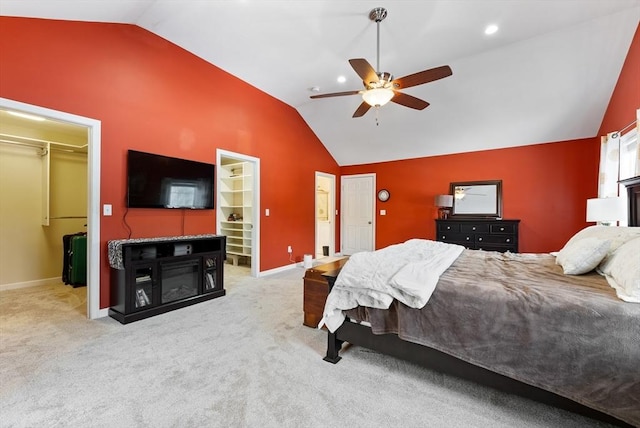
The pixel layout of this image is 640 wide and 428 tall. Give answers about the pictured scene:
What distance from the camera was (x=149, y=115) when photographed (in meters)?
3.38

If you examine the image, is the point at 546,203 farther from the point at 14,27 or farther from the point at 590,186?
the point at 14,27

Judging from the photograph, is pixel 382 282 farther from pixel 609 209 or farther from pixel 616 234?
pixel 609 209

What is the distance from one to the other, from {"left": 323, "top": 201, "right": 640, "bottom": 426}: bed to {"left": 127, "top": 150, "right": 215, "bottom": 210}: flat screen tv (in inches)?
106

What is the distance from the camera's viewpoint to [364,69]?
248 centimetres

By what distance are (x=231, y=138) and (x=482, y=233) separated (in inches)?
191

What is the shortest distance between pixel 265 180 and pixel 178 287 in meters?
2.36

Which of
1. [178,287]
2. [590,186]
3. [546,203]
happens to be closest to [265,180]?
[178,287]

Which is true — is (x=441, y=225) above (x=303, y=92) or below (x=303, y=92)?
below

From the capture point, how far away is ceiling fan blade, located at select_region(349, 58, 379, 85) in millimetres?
2357

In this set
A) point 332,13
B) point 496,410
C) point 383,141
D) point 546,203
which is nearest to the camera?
point 496,410

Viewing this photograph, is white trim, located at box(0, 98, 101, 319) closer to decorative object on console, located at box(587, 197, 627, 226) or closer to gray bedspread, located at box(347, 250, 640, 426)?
gray bedspread, located at box(347, 250, 640, 426)

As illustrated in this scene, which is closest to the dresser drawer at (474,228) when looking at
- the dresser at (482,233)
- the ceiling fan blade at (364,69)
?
the dresser at (482,233)

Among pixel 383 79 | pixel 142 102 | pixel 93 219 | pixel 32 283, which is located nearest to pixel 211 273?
pixel 93 219

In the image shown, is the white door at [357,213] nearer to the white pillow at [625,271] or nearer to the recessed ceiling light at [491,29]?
the recessed ceiling light at [491,29]
